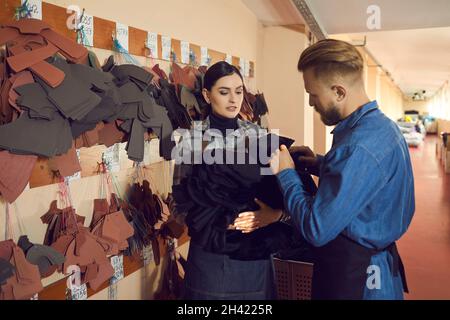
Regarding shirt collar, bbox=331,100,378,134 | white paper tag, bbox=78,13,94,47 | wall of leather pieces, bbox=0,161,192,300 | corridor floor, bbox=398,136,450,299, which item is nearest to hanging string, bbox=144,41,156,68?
white paper tag, bbox=78,13,94,47

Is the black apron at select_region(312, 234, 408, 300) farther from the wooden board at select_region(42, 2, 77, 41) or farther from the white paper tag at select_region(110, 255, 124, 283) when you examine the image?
the wooden board at select_region(42, 2, 77, 41)

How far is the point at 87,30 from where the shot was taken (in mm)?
1460

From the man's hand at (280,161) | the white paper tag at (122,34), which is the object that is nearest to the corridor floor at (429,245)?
the man's hand at (280,161)

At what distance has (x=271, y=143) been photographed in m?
1.30

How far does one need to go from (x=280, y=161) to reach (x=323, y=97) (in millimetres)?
226

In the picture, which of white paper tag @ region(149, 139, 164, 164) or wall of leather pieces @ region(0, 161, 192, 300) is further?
white paper tag @ region(149, 139, 164, 164)

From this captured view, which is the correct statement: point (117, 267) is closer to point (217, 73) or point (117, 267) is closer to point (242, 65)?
point (217, 73)

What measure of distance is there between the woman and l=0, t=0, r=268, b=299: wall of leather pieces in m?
0.41

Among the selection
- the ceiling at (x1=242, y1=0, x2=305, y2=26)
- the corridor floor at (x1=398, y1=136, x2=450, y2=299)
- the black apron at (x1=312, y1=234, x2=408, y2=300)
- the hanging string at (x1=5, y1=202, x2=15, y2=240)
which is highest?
the ceiling at (x1=242, y1=0, x2=305, y2=26)

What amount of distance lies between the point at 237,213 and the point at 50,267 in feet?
2.13

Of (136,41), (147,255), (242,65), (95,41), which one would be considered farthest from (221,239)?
(242,65)

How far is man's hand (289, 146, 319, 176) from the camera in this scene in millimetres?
1399

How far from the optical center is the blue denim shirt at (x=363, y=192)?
1.00 metres

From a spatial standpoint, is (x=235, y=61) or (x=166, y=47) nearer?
(x=166, y=47)
